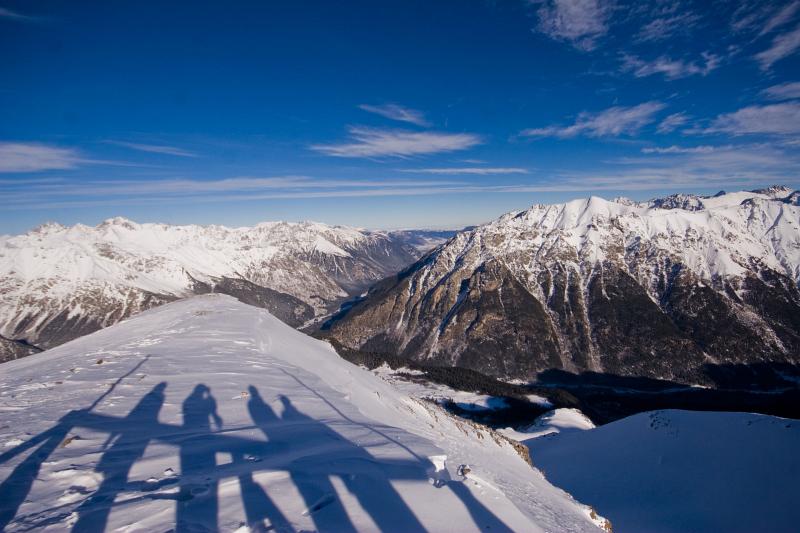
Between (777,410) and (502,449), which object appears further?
(777,410)

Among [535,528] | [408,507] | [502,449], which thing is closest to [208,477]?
[408,507]

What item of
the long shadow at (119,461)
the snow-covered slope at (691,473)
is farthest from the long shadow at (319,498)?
the snow-covered slope at (691,473)

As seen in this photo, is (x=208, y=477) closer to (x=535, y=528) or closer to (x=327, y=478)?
(x=327, y=478)

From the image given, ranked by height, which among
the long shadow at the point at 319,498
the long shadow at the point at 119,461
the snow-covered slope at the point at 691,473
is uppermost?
the long shadow at the point at 119,461

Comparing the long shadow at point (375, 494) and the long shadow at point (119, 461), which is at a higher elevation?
the long shadow at point (119, 461)

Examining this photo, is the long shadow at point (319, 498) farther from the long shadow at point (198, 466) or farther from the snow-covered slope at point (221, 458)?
the long shadow at point (198, 466)

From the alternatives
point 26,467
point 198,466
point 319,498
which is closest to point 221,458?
point 198,466
